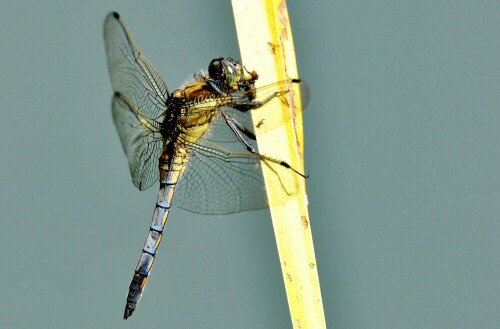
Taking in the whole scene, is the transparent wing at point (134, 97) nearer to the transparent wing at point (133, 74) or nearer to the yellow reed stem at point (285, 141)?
the transparent wing at point (133, 74)

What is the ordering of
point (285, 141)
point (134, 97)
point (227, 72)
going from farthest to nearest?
1. point (134, 97)
2. point (227, 72)
3. point (285, 141)

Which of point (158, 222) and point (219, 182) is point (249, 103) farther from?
point (158, 222)

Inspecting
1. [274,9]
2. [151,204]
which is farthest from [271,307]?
[274,9]

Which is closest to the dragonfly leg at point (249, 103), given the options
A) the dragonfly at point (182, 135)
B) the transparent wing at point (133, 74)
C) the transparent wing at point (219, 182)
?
the dragonfly at point (182, 135)

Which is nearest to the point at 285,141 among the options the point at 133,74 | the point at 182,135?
the point at 182,135

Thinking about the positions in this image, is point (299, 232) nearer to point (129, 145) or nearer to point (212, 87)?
point (212, 87)

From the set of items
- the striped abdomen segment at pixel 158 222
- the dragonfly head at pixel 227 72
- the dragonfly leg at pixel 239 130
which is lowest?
the striped abdomen segment at pixel 158 222

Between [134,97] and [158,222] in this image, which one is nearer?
[134,97]
